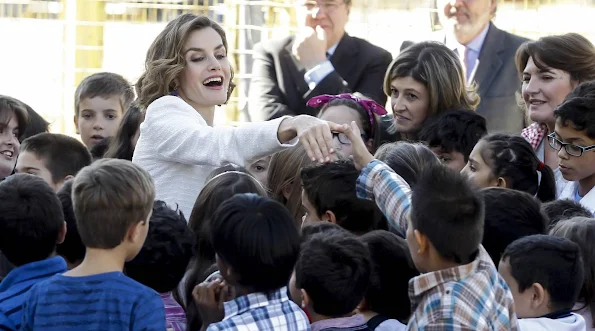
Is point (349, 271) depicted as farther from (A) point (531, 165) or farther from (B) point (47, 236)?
(A) point (531, 165)

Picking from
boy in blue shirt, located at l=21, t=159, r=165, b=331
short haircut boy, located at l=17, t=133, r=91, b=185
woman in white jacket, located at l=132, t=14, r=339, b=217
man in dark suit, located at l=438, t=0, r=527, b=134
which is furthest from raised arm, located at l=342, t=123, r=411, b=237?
man in dark suit, located at l=438, t=0, r=527, b=134

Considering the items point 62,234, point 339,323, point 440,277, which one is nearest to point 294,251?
point 339,323

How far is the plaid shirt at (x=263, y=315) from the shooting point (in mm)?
2830

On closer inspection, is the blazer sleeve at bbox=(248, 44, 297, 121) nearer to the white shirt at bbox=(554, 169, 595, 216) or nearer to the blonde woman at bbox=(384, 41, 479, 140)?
the blonde woman at bbox=(384, 41, 479, 140)

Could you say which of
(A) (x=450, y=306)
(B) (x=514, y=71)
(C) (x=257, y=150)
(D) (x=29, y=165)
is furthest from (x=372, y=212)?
(B) (x=514, y=71)

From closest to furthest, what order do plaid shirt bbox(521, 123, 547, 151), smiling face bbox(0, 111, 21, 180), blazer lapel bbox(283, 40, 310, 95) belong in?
plaid shirt bbox(521, 123, 547, 151) < smiling face bbox(0, 111, 21, 180) < blazer lapel bbox(283, 40, 310, 95)

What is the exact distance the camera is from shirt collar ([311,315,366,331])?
3.05 metres

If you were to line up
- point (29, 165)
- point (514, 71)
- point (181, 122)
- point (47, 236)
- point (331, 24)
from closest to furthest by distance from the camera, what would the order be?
point (47, 236)
point (181, 122)
point (29, 165)
point (514, 71)
point (331, 24)

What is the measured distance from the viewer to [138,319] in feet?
9.27

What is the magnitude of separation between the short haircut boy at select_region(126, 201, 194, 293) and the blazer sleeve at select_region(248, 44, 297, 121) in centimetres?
362

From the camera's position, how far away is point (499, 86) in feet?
21.2

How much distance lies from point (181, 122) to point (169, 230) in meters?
0.83

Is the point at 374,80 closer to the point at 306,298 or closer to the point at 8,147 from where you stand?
the point at 8,147

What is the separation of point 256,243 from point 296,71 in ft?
13.7
